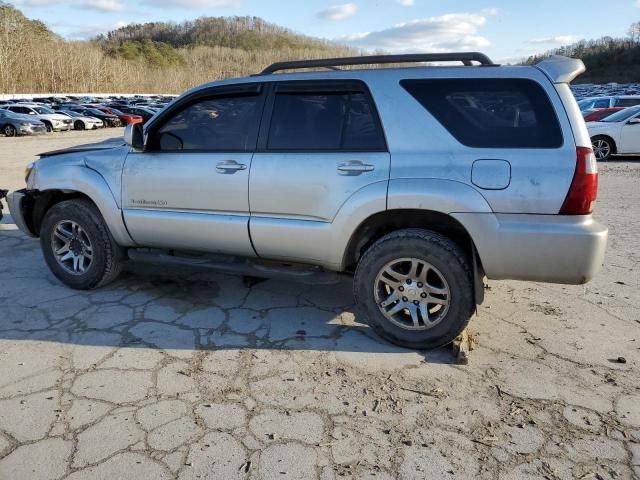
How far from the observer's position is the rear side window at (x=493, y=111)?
2984 millimetres

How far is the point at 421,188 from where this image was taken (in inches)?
124

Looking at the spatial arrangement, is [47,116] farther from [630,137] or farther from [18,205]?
[630,137]

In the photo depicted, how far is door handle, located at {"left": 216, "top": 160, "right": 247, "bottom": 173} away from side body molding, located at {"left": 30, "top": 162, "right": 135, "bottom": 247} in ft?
3.43

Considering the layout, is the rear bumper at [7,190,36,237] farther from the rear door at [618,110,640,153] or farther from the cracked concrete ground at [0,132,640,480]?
the rear door at [618,110,640,153]

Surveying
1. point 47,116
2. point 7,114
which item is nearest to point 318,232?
point 7,114

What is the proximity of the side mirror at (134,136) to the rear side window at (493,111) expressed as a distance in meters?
2.23

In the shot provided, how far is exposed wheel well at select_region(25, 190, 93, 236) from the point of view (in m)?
4.55

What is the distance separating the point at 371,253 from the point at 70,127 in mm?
29832

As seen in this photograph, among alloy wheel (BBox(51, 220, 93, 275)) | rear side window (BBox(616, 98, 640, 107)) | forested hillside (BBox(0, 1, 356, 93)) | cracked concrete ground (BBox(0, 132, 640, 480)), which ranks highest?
forested hillside (BBox(0, 1, 356, 93))

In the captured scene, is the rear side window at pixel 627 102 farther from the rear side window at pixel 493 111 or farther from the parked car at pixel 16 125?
the parked car at pixel 16 125

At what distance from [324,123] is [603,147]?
13.1 metres

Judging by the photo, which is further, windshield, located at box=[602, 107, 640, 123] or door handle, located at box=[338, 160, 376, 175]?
windshield, located at box=[602, 107, 640, 123]

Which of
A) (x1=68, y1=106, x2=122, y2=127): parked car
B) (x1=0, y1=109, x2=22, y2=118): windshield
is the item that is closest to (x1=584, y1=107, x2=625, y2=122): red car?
(x1=0, y1=109, x2=22, y2=118): windshield

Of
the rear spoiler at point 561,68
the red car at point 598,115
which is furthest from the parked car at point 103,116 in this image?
the rear spoiler at point 561,68
